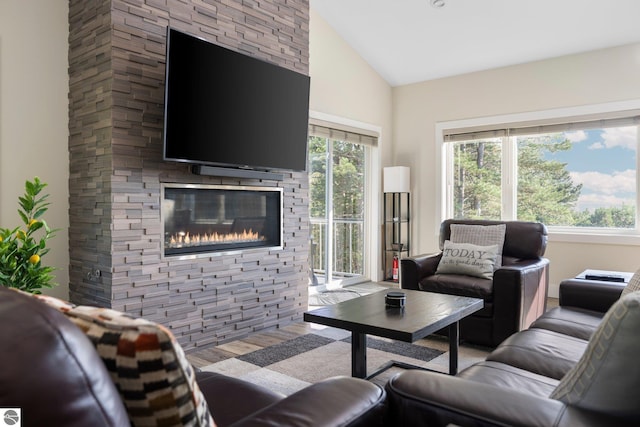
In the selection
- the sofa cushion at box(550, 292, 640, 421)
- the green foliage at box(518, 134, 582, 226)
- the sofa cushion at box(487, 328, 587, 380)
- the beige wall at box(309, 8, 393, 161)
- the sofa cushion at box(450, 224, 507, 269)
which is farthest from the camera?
the green foliage at box(518, 134, 582, 226)

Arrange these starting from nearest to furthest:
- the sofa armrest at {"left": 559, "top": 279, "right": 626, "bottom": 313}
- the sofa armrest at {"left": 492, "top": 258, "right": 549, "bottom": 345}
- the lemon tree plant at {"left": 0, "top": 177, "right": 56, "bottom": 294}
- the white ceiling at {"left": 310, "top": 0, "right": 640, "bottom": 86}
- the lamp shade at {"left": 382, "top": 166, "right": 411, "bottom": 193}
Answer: the lemon tree plant at {"left": 0, "top": 177, "right": 56, "bottom": 294} → the sofa armrest at {"left": 559, "top": 279, "right": 626, "bottom": 313} → the sofa armrest at {"left": 492, "top": 258, "right": 549, "bottom": 345} → the white ceiling at {"left": 310, "top": 0, "right": 640, "bottom": 86} → the lamp shade at {"left": 382, "top": 166, "right": 411, "bottom": 193}

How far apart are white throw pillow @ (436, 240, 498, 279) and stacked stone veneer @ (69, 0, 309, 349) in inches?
64.5

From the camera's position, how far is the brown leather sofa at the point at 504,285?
125 inches

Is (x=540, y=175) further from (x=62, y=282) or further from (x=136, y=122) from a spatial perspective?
(x=62, y=282)

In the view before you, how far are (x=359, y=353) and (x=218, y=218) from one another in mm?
1549

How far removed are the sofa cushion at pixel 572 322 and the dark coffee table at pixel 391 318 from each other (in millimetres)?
392

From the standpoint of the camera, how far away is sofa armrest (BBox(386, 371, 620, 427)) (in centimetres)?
106

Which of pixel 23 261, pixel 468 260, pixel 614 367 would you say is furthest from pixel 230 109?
pixel 614 367

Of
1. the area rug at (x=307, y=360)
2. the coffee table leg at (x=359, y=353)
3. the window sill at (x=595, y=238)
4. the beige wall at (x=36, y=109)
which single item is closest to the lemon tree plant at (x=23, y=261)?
the beige wall at (x=36, y=109)

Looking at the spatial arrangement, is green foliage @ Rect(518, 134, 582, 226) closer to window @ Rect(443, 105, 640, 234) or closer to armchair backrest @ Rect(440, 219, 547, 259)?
→ window @ Rect(443, 105, 640, 234)

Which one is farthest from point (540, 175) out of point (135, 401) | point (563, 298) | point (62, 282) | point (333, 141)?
point (135, 401)

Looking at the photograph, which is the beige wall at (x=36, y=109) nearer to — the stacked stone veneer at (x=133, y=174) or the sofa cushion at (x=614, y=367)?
the stacked stone veneer at (x=133, y=174)

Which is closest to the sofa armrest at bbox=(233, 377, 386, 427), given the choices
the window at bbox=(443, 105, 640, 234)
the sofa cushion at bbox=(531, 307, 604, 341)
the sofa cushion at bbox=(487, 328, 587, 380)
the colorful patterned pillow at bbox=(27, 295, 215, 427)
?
the colorful patterned pillow at bbox=(27, 295, 215, 427)

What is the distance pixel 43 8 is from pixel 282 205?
216cm
